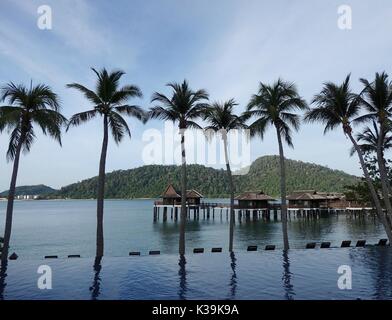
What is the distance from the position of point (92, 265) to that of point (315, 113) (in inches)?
695

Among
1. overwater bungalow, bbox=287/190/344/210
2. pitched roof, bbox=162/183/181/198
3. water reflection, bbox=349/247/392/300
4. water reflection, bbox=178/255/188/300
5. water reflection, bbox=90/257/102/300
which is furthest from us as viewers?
overwater bungalow, bbox=287/190/344/210

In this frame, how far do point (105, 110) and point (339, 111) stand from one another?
15729 mm

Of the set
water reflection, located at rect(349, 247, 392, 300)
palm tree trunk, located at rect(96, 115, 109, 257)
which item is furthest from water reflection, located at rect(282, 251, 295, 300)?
palm tree trunk, located at rect(96, 115, 109, 257)

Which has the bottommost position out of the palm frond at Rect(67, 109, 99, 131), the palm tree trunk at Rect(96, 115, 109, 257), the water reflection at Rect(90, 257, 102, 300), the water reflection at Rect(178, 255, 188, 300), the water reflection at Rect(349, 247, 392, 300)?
the water reflection at Rect(90, 257, 102, 300)

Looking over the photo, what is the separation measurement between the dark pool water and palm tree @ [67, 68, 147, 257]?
149 inches

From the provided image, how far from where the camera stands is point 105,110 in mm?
21406

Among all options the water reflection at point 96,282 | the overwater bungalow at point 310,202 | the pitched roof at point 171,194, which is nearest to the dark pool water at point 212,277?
the water reflection at point 96,282

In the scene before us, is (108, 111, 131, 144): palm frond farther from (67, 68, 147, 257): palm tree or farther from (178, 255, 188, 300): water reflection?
(178, 255, 188, 300): water reflection

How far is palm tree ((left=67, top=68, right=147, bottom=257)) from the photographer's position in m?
21.1

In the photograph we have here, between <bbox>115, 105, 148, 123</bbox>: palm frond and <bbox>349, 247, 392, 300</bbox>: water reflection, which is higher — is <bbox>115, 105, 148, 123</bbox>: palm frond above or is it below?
above

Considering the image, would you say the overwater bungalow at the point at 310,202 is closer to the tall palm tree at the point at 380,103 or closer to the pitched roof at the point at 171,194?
the pitched roof at the point at 171,194

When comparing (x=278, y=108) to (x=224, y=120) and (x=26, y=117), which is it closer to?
(x=224, y=120)
